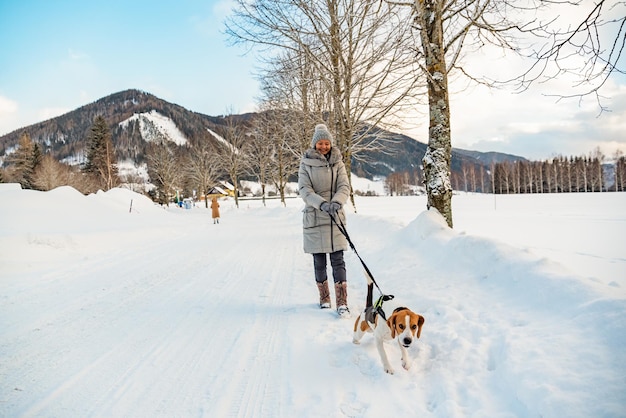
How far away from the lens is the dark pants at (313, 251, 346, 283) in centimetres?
417

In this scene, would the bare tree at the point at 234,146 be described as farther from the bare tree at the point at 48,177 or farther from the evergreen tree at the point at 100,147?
the bare tree at the point at 48,177

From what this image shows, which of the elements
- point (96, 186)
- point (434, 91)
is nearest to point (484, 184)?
point (96, 186)

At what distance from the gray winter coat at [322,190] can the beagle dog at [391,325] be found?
121 centimetres

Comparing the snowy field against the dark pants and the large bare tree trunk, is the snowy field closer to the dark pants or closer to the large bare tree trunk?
the dark pants

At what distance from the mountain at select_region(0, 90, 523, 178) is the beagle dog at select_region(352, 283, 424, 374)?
344 feet

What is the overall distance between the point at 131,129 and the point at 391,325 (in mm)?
165464

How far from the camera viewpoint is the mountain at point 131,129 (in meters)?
127

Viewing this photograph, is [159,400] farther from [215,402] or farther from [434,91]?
[434,91]

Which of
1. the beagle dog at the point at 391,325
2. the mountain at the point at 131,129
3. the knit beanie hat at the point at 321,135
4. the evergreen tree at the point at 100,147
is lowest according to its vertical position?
the beagle dog at the point at 391,325

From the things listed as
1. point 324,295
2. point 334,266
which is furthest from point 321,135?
point 324,295

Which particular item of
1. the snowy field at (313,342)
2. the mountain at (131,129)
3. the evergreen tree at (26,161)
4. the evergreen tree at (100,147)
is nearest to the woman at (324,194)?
the snowy field at (313,342)

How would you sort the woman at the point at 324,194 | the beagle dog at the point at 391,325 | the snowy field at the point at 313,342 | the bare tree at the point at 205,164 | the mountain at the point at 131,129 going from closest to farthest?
the snowy field at the point at 313,342 → the beagle dog at the point at 391,325 → the woman at the point at 324,194 → the bare tree at the point at 205,164 → the mountain at the point at 131,129

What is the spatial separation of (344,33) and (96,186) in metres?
47.6

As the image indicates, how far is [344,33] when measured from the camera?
11391 millimetres
